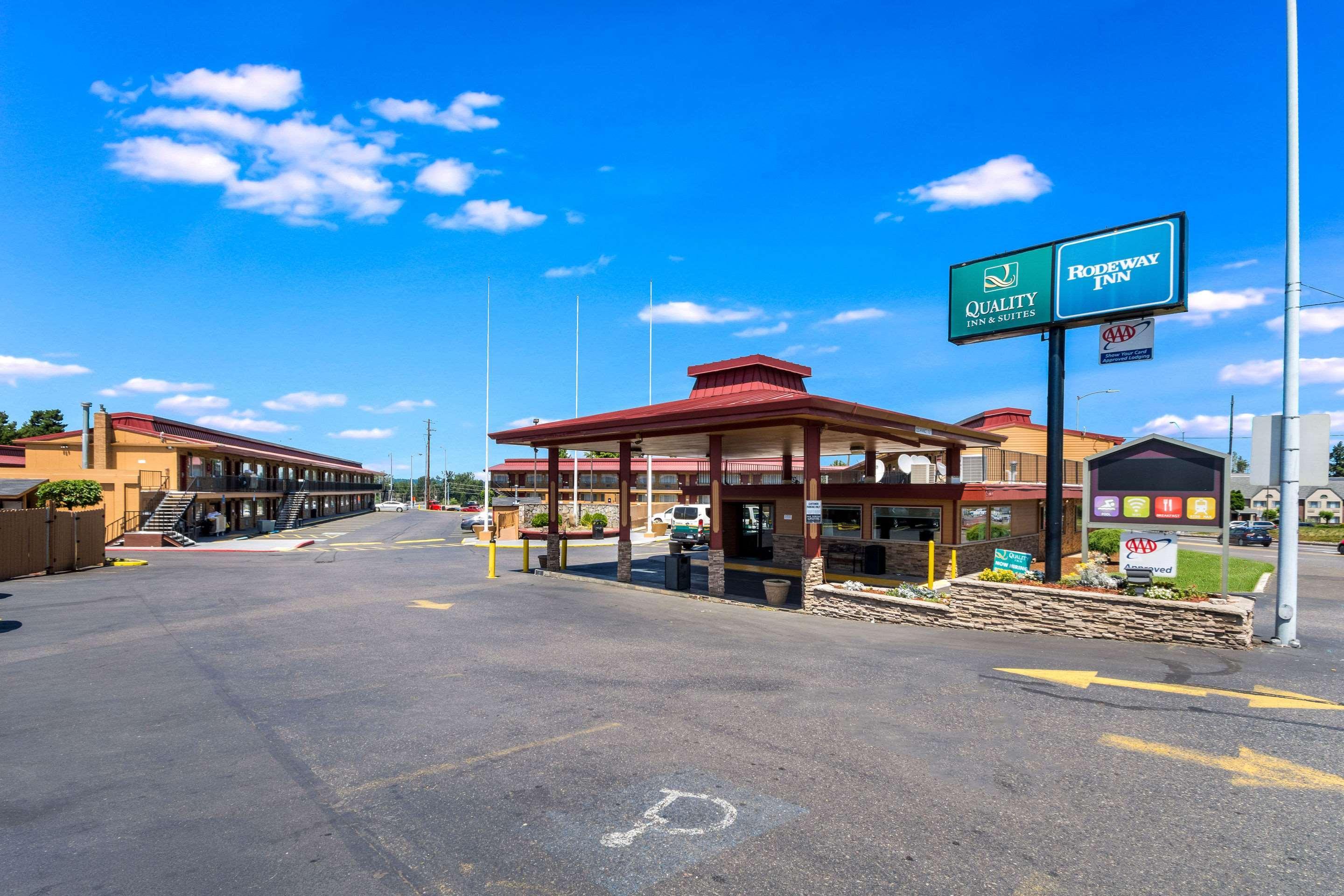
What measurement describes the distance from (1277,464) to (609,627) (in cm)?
1298

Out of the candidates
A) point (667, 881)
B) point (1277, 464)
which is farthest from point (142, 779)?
point (1277, 464)

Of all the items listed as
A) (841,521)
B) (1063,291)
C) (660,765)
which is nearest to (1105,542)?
(841,521)

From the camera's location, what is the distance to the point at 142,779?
681 centimetres

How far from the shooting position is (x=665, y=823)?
19.0 ft

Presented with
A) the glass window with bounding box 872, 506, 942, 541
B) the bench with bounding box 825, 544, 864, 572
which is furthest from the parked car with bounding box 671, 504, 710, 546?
the glass window with bounding box 872, 506, 942, 541

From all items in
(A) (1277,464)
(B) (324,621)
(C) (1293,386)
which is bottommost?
(B) (324,621)

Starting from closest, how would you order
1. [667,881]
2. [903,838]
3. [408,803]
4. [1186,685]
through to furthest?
[667,881], [903,838], [408,803], [1186,685]

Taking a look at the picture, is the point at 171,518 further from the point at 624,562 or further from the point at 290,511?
the point at 624,562

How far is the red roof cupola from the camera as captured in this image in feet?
76.9

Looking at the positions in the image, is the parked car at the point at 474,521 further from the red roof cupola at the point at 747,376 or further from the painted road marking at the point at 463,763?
the painted road marking at the point at 463,763

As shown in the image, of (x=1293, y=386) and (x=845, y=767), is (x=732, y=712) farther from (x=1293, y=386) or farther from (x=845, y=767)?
(x=1293, y=386)

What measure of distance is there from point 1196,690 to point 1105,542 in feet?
82.0

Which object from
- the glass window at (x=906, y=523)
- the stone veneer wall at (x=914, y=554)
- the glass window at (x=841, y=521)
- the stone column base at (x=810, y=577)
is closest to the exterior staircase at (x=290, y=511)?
the stone veneer wall at (x=914, y=554)

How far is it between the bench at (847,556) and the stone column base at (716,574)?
7182mm
